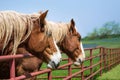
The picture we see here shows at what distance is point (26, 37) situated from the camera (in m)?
4.43

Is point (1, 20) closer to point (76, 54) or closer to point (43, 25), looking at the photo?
point (43, 25)

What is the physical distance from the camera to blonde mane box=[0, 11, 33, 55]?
13.6 feet

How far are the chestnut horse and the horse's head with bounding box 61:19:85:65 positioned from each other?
2.89 metres

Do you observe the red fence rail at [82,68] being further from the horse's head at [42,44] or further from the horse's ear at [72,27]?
the horse's ear at [72,27]

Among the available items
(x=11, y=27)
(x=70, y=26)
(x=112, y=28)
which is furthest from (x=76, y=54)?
(x=112, y=28)

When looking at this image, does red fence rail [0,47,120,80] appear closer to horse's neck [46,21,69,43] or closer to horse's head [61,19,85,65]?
horse's head [61,19,85,65]

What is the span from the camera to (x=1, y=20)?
13.5 ft

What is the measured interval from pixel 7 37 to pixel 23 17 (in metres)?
0.44

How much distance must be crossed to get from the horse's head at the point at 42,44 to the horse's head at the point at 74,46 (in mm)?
2877

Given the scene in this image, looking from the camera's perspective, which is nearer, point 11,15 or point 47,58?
point 11,15

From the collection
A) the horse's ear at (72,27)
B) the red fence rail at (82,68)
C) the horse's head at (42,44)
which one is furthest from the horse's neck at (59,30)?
the horse's head at (42,44)

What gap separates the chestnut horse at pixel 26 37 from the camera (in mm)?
4190

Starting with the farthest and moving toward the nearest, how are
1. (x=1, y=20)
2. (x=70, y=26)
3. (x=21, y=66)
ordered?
(x=70, y=26)
(x=21, y=66)
(x=1, y=20)

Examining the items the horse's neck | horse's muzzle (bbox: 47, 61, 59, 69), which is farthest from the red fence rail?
the horse's neck
